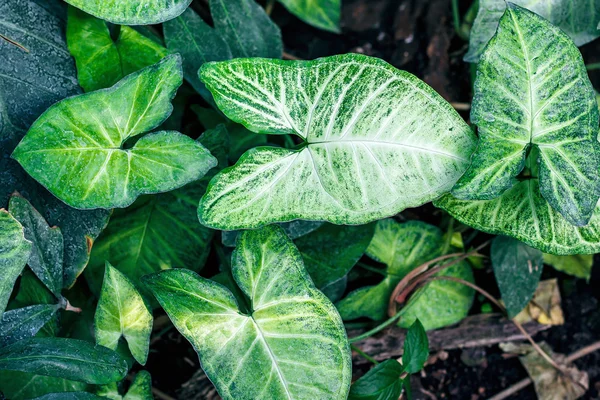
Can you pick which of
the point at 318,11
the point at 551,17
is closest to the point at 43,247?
the point at 318,11

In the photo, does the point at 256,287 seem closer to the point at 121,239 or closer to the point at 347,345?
the point at 347,345

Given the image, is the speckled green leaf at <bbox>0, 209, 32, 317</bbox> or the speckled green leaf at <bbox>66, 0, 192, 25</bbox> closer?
the speckled green leaf at <bbox>0, 209, 32, 317</bbox>

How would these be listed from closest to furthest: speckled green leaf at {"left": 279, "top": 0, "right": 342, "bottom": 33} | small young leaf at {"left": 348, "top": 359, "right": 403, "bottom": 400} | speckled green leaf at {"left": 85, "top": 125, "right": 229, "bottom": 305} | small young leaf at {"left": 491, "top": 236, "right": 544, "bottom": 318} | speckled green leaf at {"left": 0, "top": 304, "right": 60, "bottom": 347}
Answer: speckled green leaf at {"left": 0, "top": 304, "right": 60, "bottom": 347}
small young leaf at {"left": 348, "top": 359, "right": 403, "bottom": 400}
speckled green leaf at {"left": 85, "top": 125, "right": 229, "bottom": 305}
small young leaf at {"left": 491, "top": 236, "right": 544, "bottom": 318}
speckled green leaf at {"left": 279, "top": 0, "right": 342, "bottom": 33}

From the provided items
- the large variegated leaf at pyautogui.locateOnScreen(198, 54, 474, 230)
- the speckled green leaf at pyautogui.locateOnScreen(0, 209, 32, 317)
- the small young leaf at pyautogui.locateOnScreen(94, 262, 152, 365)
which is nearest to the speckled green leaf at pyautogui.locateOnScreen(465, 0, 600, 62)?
the large variegated leaf at pyautogui.locateOnScreen(198, 54, 474, 230)

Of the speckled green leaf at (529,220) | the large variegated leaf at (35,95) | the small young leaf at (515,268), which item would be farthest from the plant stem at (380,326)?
the large variegated leaf at (35,95)

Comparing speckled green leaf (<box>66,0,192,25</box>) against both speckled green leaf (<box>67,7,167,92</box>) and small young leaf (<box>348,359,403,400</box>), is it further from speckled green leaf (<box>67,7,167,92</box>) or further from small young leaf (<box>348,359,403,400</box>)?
small young leaf (<box>348,359,403,400</box>)

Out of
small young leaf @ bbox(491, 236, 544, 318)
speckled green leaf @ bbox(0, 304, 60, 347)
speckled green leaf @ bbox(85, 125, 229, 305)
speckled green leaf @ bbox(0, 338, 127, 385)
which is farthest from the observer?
small young leaf @ bbox(491, 236, 544, 318)

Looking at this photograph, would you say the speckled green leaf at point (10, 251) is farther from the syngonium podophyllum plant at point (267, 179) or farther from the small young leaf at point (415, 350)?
the small young leaf at point (415, 350)
